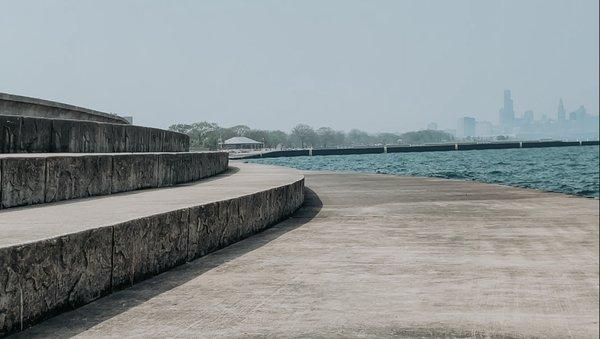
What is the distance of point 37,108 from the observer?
50.6 ft

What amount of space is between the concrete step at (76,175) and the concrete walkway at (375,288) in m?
A: 2.27

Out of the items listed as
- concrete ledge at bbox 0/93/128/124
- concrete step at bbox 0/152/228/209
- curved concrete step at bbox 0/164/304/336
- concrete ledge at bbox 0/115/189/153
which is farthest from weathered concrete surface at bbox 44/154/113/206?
concrete ledge at bbox 0/93/128/124

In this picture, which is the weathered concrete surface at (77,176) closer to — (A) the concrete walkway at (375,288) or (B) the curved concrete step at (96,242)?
(B) the curved concrete step at (96,242)

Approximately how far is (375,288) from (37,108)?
11980mm

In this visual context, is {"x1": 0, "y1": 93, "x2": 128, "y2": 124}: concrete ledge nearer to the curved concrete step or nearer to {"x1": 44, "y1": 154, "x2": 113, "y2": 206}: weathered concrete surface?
{"x1": 44, "y1": 154, "x2": 113, "y2": 206}: weathered concrete surface

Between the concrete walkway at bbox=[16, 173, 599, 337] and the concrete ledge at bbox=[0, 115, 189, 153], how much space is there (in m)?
4.03

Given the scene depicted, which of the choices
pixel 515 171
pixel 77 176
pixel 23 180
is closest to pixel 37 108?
pixel 77 176

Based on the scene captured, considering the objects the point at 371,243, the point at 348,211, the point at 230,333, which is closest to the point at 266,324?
the point at 230,333

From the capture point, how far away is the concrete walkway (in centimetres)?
456

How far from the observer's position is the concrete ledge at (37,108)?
45.9 feet

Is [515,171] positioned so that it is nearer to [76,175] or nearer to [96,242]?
[76,175]

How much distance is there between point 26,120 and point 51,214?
4.38 meters

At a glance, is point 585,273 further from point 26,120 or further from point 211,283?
point 26,120

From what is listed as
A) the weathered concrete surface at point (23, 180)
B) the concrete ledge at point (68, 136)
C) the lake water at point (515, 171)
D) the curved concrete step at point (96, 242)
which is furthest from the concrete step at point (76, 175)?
the lake water at point (515, 171)
